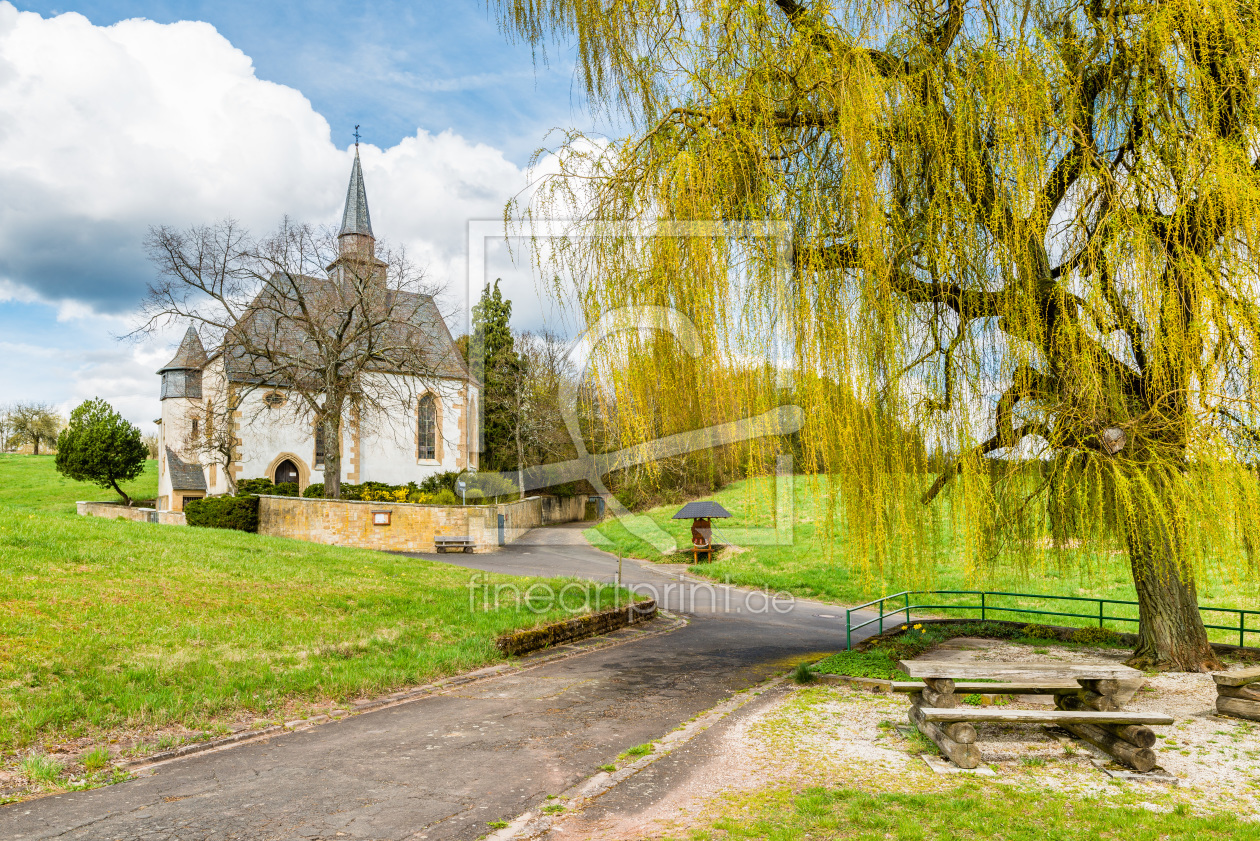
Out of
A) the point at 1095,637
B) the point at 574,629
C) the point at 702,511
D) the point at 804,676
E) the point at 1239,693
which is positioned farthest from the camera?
the point at 702,511

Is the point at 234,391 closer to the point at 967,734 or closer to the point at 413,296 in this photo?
the point at 413,296

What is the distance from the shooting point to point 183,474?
119 ft

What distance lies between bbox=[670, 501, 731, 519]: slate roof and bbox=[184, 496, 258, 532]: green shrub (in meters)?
14.8

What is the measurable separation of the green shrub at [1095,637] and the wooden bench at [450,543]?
1818 cm

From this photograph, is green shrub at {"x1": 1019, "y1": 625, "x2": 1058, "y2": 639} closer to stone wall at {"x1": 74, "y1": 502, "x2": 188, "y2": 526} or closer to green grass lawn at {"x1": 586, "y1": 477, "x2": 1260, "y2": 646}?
green grass lawn at {"x1": 586, "y1": 477, "x2": 1260, "y2": 646}

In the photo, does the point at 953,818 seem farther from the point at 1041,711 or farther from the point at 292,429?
the point at 292,429

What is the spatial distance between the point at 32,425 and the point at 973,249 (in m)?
81.4

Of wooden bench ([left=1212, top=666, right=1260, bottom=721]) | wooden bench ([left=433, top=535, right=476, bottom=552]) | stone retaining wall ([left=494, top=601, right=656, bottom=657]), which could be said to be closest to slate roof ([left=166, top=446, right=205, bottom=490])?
wooden bench ([left=433, top=535, right=476, bottom=552])

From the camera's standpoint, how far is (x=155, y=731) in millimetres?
6336

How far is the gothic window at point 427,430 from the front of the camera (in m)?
40.7

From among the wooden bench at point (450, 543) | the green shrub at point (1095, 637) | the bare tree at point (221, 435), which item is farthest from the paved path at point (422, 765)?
the bare tree at point (221, 435)

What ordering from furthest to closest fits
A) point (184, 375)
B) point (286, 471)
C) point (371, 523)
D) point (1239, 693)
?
point (184, 375), point (286, 471), point (371, 523), point (1239, 693)

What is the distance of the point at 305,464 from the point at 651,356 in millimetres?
35705

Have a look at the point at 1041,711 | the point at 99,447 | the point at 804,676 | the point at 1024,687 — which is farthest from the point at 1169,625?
the point at 99,447
